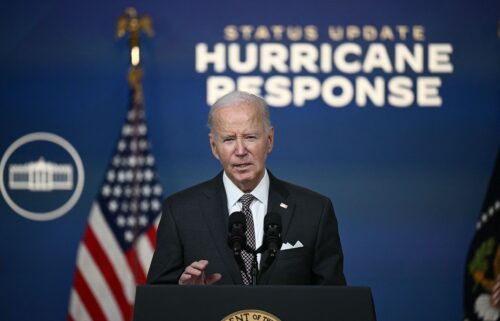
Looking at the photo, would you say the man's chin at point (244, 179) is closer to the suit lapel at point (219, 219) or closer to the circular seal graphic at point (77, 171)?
Answer: the suit lapel at point (219, 219)

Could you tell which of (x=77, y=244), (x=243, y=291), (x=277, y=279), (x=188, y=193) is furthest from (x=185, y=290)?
(x=77, y=244)

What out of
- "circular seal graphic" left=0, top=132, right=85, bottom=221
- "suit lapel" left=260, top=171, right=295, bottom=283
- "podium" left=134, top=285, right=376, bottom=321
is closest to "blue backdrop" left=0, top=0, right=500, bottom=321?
"circular seal graphic" left=0, top=132, right=85, bottom=221

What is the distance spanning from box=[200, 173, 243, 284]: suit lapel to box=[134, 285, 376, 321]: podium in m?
0.60

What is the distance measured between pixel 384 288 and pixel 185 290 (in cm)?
317

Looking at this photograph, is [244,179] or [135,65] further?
[135,65]

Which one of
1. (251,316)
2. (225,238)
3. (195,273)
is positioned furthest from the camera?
(225,238)

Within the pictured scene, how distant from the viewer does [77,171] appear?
207 inches

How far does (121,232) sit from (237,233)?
9.64ft

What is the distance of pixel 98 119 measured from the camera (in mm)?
5262

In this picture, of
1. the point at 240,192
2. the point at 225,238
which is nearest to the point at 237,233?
the point at 225,238

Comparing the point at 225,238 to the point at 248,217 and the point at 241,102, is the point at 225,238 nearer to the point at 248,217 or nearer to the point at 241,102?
the point at 248,217

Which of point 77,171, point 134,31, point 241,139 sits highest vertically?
point 134,31

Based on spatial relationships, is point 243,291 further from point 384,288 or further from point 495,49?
point 495,49

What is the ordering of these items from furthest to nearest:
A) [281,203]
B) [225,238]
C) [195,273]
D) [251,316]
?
[281,203], [225,238], [195,273], [251,316]
